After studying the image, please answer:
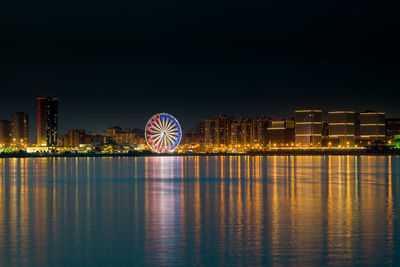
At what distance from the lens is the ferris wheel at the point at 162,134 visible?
135 m

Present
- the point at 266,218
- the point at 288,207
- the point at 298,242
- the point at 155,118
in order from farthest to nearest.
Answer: the point at 155,118
the point at 288,207
the point at 266,218
the point at 298,242

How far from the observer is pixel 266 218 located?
2466 centimetres

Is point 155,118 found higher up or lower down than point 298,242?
higher up

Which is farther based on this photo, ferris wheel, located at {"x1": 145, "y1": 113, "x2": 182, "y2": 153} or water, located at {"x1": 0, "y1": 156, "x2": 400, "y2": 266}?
ferris wheel, located at {"x1": 145, "y1": 113, "x2": 182, "y2": 153}

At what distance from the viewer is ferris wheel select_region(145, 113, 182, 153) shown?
13462 centimetres

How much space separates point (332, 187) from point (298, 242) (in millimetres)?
24890

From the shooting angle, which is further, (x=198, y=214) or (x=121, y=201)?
(x=121, y=201)

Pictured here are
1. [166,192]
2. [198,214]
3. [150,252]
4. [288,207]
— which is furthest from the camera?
[166,192]

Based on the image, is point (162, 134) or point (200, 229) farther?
point (162, 134)

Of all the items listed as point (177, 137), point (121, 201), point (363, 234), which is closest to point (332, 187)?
point (121, 201)

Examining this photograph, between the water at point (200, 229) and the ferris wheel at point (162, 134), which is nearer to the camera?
the water at point (200, 229)

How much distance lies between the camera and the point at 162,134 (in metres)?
135

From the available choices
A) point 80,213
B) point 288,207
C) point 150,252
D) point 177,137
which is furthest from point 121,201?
point 177,137

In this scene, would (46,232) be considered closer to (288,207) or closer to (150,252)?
(150,252)
